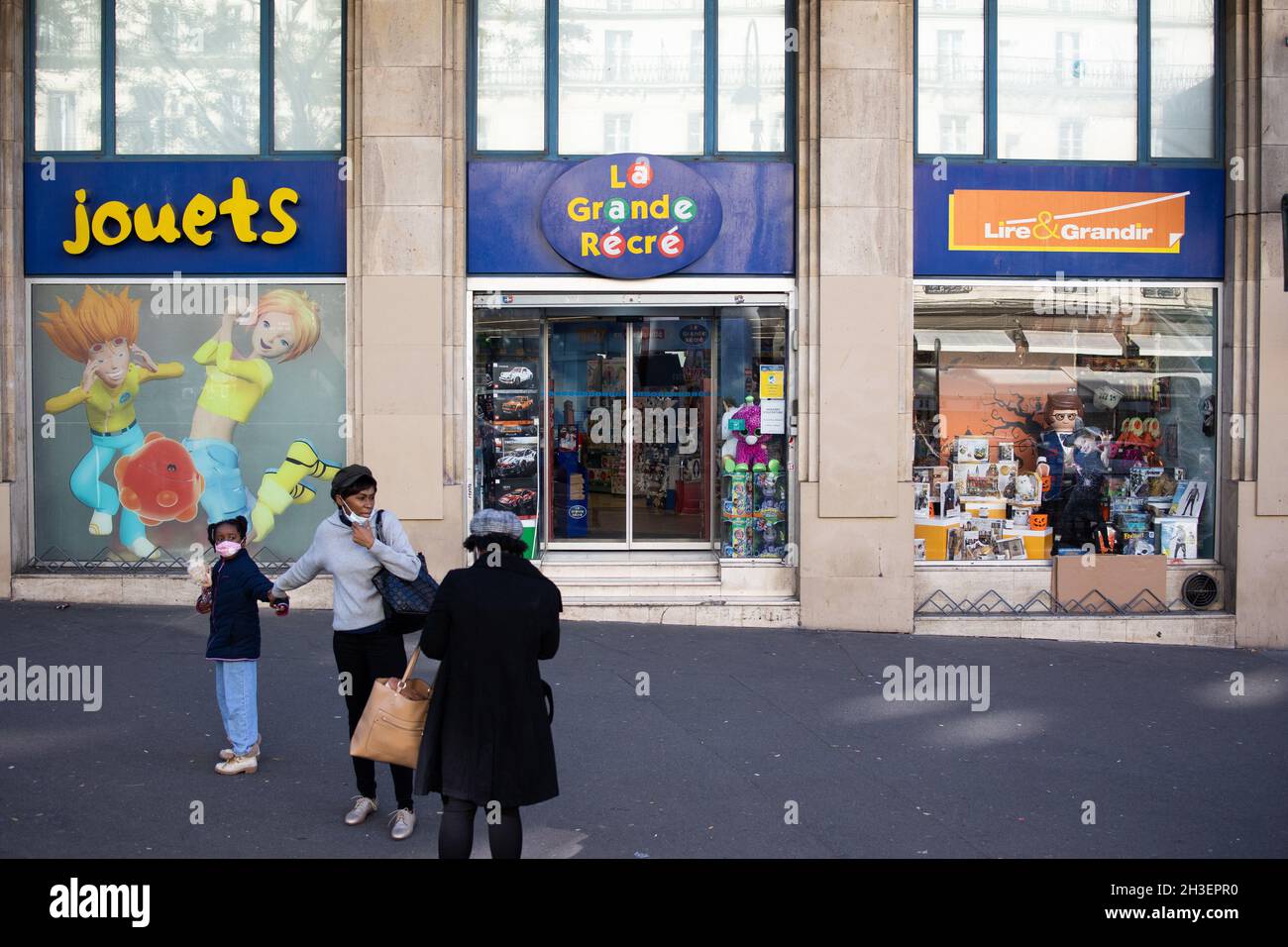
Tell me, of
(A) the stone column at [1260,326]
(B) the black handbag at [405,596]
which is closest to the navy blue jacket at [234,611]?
(B) the black handbag at [405,596]

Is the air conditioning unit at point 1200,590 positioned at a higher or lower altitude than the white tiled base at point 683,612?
higher

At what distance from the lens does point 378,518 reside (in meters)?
6.14

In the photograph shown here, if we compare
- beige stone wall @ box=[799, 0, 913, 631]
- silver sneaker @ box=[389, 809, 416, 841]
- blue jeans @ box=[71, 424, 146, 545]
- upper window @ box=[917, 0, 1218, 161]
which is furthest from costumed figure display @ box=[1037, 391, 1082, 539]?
blue jeans @ box=[71, 424, 146, 545]

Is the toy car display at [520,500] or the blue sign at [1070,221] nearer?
the blue sign at [1070,221]

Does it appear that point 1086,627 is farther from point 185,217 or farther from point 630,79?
point 185,217

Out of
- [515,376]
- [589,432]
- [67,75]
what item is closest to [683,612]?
[589,432]

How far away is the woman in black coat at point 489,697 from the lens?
193 inches

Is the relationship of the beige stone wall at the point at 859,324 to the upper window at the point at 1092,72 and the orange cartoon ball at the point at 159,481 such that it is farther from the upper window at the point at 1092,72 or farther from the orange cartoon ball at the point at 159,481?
the orange cartoon ball at the point at 159,481

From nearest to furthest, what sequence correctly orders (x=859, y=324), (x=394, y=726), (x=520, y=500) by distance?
(x=394, y=726), (x=859, y=324), (x=520, y=500)

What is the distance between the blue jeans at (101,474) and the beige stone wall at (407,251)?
2.31 m

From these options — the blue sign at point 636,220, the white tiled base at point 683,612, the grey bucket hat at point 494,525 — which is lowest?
the white tiled base at point 683,612

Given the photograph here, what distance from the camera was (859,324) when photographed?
1109cm

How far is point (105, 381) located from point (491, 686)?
8169 mm

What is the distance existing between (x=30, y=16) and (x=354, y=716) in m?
8.75
